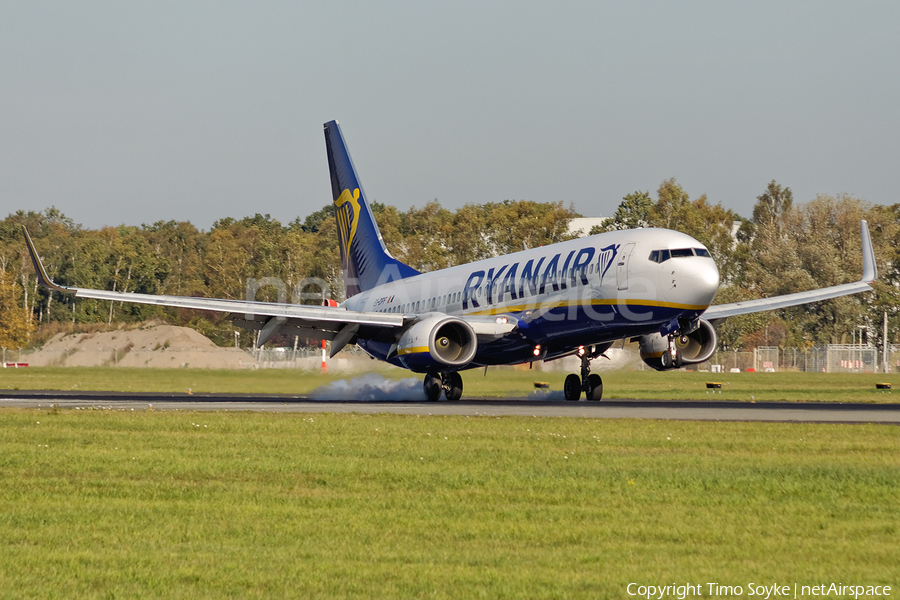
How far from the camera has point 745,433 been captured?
65.5ft

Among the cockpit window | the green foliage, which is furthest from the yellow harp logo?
the green foliage

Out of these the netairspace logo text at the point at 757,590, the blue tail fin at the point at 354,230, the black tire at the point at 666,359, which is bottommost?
the netairspace logo text at the point at 757,590

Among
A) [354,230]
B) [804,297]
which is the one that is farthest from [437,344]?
[804,297]

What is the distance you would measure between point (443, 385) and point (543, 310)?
16.5 ft

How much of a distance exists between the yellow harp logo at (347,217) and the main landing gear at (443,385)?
11.8 metres

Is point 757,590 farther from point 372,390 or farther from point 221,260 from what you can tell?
point 221,260

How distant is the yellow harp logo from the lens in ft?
149

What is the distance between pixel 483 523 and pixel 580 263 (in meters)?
22.2

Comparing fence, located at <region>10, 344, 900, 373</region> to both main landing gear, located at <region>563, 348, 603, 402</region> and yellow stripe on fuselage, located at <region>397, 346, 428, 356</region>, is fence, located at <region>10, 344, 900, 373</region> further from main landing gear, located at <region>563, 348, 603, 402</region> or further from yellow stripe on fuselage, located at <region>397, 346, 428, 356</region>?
yellow stripe on fuselage, located at <region>397, 346, 428, 356</region>

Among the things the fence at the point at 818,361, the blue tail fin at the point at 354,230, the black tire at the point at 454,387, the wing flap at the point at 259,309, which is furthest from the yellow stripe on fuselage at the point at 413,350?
the fence at the point at 818,361

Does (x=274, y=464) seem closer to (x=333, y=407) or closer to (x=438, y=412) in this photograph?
(x=438, y=412)

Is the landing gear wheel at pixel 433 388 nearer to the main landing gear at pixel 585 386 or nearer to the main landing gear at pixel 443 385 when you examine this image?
the main landing gear at pixel 443 385

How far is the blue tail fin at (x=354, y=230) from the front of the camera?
144 ft

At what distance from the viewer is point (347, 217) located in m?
45.9
